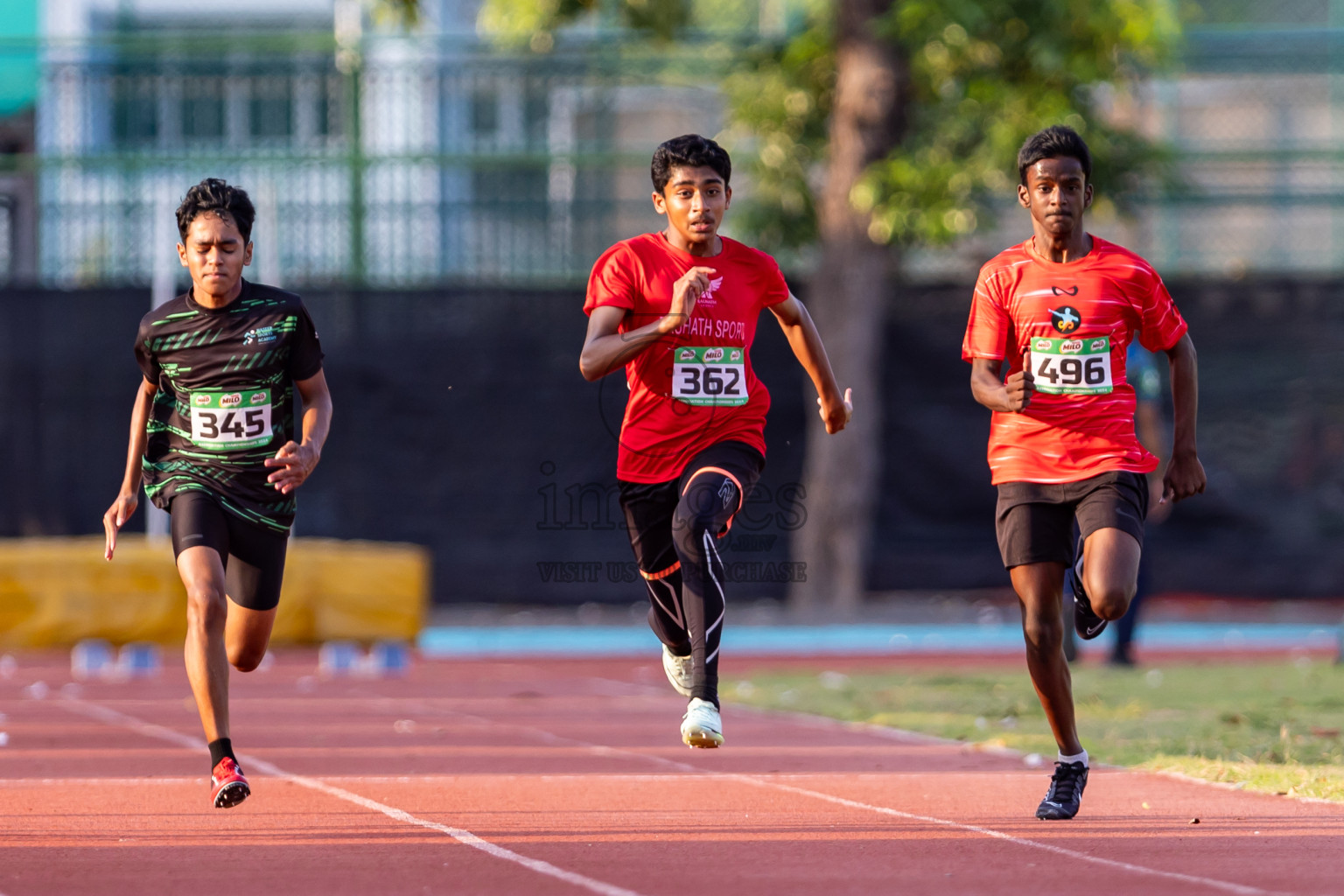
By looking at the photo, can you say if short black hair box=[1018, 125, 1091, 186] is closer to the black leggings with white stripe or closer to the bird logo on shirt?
the bird logo on shirt

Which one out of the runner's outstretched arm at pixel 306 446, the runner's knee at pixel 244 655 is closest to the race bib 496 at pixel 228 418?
the runner's outstretched arm at pixel 306 446

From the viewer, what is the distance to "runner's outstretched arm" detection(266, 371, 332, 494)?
6.16 m

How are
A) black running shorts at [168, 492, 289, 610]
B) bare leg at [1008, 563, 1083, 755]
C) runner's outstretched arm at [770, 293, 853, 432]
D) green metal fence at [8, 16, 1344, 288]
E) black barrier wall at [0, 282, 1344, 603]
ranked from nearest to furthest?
bare leg at [1008, 563, 1083, 755], black running shorts at [168, 492, 289, 610], runner's outstretched arm at [770, 293, 853, 432], black barrier wall at [0, 282, 1344, 603], green metal fence at [8, 16, 1344, 288]

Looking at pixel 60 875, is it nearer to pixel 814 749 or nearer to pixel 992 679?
pixel 814 749

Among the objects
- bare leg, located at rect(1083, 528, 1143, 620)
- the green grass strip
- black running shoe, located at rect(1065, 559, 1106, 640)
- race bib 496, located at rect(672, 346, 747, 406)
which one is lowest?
the green grass strip

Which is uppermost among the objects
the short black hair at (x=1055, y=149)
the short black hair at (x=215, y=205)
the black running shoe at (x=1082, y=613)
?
the short black hair at (x=1055, y=149)

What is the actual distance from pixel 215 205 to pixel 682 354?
1641mm

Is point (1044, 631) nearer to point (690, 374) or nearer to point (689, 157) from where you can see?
point (690, 374)

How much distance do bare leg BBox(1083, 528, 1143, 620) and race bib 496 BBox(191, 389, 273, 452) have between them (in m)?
2.76

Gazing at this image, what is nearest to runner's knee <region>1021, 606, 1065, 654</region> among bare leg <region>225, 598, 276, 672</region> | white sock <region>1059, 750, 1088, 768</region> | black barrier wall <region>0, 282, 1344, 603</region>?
white sock <region>1059, 750, 1088, 768</region>

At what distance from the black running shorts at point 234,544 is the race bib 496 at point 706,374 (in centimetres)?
147

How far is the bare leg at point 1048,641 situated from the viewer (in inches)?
235

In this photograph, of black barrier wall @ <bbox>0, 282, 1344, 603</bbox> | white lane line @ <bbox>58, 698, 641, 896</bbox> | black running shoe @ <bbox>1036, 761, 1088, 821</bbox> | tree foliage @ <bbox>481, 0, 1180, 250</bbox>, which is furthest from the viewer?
black barrier wall @ <bbox>0, 282, 1344, 603</bbox>

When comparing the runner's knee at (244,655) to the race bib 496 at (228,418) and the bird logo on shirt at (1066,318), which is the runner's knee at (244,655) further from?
the bird logo on shirt at (1066,318)
